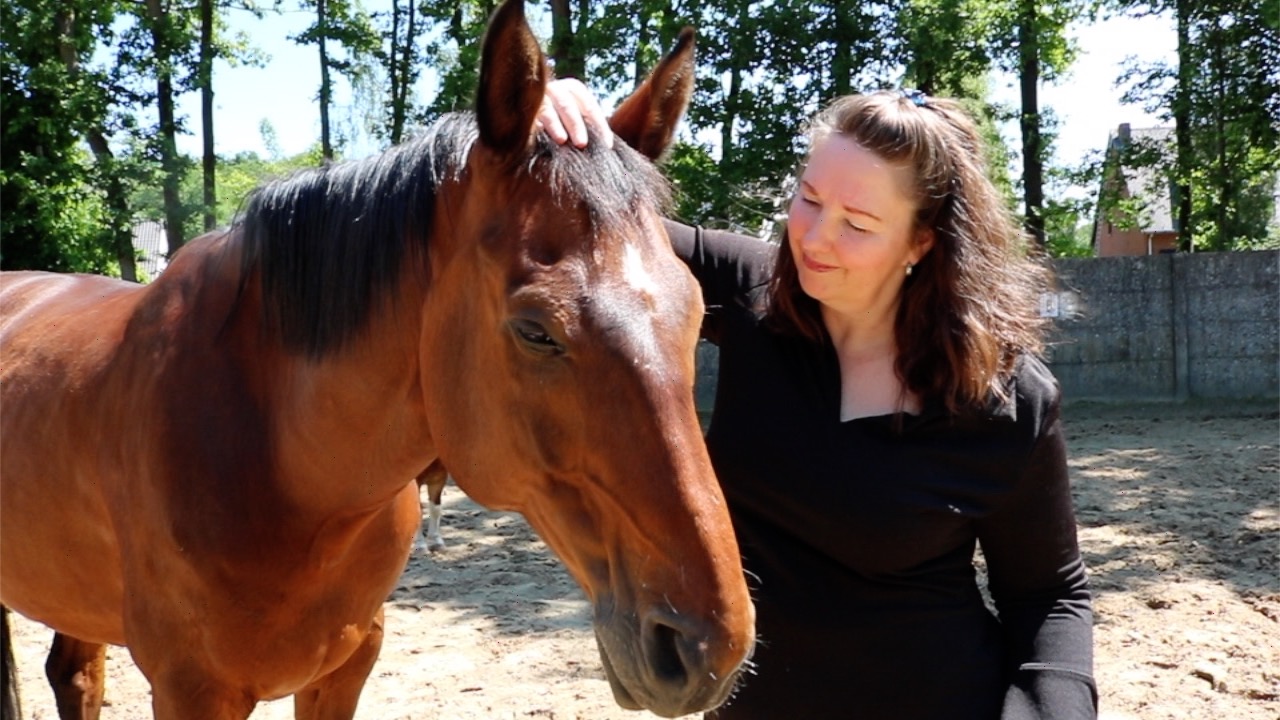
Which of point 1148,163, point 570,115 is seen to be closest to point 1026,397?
point 570,115

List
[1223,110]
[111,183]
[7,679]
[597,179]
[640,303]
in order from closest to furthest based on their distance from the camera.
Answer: [640,303]
[597,179]
[7,679]
[1223,110]
[111,183]

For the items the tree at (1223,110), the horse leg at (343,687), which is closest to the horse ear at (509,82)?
the horse leg at (343,687)

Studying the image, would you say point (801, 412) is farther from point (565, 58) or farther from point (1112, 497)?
point (565, 58)

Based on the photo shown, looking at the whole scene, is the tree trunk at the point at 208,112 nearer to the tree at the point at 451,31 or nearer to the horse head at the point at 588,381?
the tree at the point at 451,31

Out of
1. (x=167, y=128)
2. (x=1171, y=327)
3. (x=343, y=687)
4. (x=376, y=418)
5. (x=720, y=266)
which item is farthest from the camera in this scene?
(x=167, y=128)

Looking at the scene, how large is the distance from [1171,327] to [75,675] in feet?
37.9

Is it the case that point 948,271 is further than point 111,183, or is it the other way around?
point 111,183

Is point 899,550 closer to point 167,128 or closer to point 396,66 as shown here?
point 167,128

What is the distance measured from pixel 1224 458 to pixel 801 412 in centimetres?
746

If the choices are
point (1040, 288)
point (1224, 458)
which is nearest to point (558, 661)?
point (1040, 288)

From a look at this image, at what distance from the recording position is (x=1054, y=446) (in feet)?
5.84

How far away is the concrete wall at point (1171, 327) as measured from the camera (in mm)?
11180

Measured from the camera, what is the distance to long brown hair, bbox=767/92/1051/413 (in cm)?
174

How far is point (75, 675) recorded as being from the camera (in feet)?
11.1
